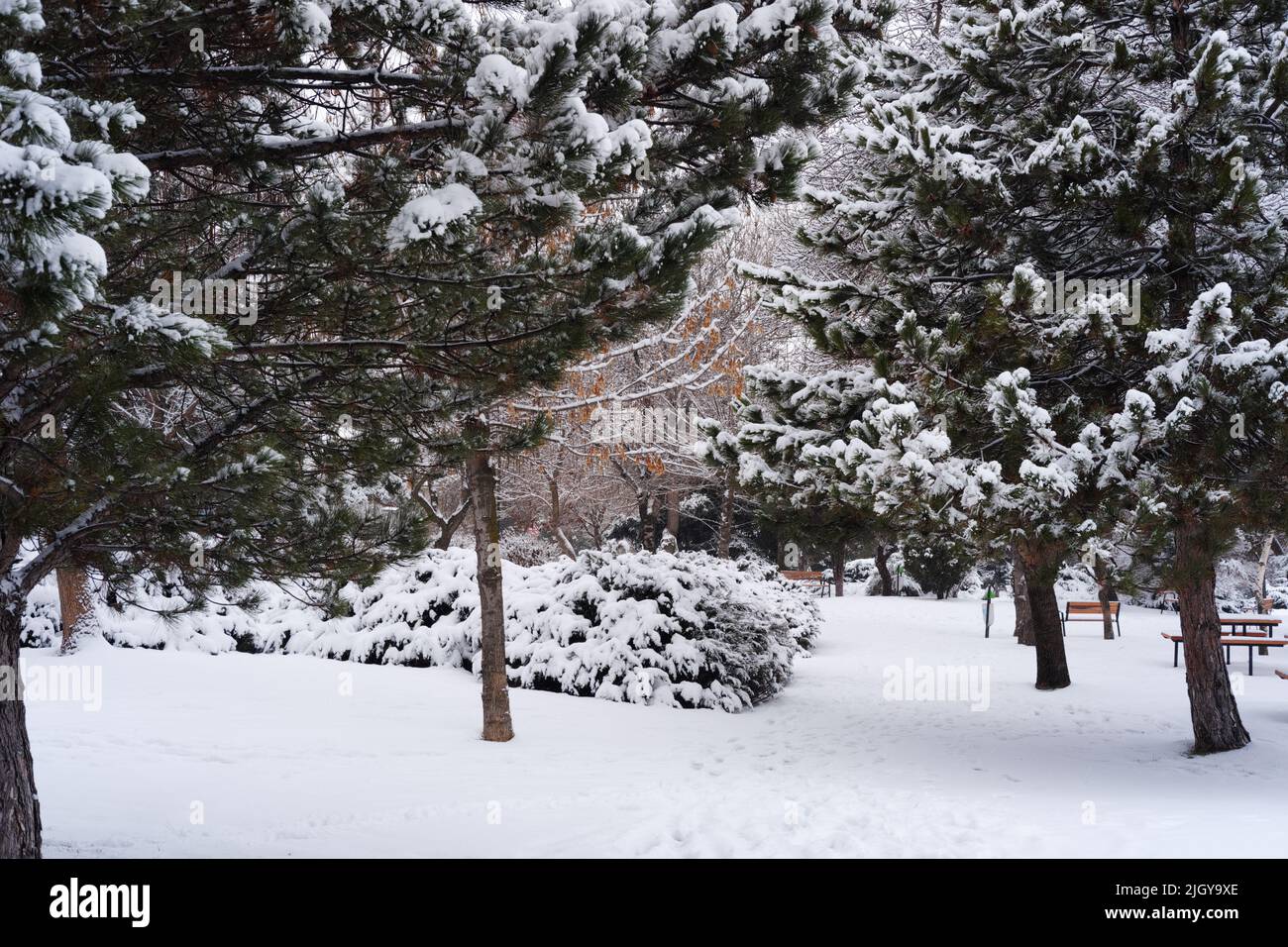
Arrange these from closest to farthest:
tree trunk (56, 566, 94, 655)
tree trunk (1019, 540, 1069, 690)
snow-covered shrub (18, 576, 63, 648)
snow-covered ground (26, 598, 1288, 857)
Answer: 1. snow-covered ground (26, 598, 1288, 857)
2. tree trunk (1019, 540, 1069, 690)
3. tree trunk (56, 566, 94, 655)
4. snow-covered shrub (18, 576, 63, 648)

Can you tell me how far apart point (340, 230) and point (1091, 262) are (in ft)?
23.2

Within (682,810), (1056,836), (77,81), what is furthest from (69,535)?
(1056,836)

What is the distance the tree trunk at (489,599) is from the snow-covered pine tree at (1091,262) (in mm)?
3385

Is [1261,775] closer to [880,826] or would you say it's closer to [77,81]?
[880,826]

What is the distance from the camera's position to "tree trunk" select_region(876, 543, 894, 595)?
28019mm

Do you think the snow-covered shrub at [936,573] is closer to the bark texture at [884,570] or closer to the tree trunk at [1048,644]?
the bark texture at [884,570]

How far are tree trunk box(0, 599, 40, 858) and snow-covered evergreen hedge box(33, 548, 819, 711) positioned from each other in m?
5.44

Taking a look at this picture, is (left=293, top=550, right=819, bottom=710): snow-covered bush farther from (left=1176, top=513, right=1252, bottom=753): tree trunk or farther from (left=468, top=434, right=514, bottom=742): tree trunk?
(left=1176, top=513, right=1252, bottom=753): tree trunk

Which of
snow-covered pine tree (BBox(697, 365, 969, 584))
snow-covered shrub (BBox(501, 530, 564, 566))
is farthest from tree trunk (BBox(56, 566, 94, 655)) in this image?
snow-covered shrub (BBox(501, 530, 564, 566))

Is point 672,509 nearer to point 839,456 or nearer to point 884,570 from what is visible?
point 884,570

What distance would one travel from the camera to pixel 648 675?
35.2ft

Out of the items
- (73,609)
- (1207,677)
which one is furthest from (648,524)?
(1207,677)

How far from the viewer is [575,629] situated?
454 inches

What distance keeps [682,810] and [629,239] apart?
438 centimetres
